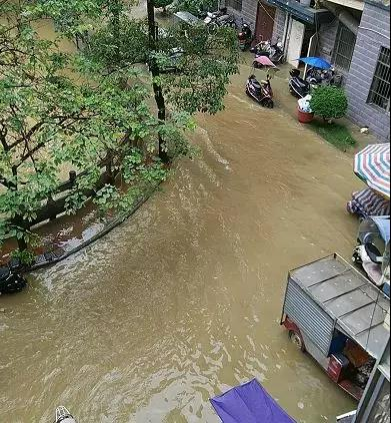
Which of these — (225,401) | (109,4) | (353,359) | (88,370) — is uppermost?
(109,4)

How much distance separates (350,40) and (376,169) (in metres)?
14.6

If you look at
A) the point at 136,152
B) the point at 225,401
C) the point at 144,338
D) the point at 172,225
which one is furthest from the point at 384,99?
the point at 225,401

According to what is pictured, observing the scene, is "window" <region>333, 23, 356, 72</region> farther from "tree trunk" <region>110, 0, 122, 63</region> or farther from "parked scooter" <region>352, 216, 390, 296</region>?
"parked scooter" <region>352, 216, 390, 296</region>

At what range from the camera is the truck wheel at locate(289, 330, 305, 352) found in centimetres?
984

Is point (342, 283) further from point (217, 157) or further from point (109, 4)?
point (109, 4)

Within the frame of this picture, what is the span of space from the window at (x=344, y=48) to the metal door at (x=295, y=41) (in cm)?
206

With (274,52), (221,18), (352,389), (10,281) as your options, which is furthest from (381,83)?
(10,281)

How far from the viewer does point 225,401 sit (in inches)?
288

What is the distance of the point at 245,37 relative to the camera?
2280 centimetres

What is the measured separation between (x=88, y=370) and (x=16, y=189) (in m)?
3.72

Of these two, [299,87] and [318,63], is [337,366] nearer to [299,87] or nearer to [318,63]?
[318,63]

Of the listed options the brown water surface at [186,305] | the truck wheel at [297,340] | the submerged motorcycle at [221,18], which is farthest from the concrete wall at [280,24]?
the truck wheel at [297,340]

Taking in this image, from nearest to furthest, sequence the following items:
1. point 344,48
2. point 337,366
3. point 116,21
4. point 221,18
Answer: point 337,366 < point 116,21 < point 344,48 < point 221,18

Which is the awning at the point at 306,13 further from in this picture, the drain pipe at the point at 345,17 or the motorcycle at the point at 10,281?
the motorcycle at the point at 10,281
